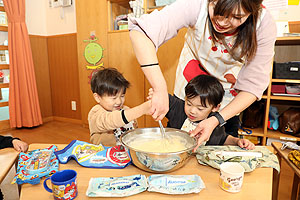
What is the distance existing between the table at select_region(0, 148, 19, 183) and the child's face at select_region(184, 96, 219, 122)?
86cm

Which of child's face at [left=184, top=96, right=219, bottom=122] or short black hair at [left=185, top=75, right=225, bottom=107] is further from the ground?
short black hair at [left=185, top=75, right=225, bottom=107]

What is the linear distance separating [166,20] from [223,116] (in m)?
0.47

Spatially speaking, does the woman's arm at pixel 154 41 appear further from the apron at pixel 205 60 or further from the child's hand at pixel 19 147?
the child's hand at pixel 19 147

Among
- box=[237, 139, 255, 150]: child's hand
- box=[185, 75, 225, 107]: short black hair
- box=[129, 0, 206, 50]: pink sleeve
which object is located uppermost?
box=[129, 0, 206, 50]: pink sleeve

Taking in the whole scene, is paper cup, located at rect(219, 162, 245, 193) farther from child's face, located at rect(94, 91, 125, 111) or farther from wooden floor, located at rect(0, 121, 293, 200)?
wooden floor, located at rect(0, 121, 293, 200)

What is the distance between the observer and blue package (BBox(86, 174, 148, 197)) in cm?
68

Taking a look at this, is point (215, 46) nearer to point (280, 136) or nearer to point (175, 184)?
point (175, 184)

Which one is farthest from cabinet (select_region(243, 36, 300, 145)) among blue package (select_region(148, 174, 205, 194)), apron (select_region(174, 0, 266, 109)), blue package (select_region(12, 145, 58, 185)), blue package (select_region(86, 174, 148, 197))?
blue package (select_region(12, 145, 58, 185))

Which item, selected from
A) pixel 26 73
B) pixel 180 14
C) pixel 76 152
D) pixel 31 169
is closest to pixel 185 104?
pixel 180 14

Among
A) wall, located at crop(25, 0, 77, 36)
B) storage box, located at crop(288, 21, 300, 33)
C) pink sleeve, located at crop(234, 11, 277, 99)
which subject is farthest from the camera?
wall, located at crop(25, 0, 77, 36)

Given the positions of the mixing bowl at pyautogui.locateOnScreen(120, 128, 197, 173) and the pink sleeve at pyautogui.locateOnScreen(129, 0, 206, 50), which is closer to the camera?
the mixing bowl at pyautogui.locateOnScreen(120, 128, 197, 173)

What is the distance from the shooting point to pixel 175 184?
72cm

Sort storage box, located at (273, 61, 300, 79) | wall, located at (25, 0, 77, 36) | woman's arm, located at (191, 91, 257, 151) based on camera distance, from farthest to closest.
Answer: wall, located at (25, 0, 77, 36), storage box, located at (273, 61, 300, 79), woman's arm, located at (191, 91, 257, 151)

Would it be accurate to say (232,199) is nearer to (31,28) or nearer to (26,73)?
(26,73)
